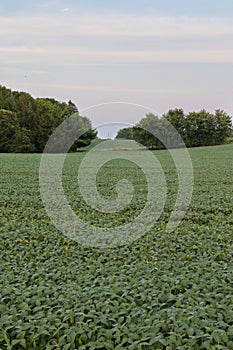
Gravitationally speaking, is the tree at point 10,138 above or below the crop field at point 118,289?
above

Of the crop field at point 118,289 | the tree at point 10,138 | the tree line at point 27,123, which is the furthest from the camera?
the tree line at point 27,123

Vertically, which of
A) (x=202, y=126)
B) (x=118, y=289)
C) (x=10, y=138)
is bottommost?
(x=118, y=289)

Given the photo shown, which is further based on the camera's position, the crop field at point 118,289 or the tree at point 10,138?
the tree at point 10,138

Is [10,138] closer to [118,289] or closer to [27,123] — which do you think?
[27,123]

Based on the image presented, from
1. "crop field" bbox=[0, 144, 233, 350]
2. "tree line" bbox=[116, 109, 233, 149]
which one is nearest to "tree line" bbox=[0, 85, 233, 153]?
"tree line" bbox=[116, 109, 233, 149]

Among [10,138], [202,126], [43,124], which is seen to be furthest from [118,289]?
[202,126]

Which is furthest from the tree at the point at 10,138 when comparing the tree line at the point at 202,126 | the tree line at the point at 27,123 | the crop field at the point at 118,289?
the crop field at the point at 118,289

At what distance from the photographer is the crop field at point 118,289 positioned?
9.64ft

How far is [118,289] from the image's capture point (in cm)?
371

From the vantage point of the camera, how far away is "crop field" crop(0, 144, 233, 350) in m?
2.94

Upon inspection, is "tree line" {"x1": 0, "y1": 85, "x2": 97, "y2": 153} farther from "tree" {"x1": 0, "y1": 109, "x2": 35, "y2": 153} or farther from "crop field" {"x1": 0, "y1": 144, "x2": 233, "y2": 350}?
"crop field" {"x1": 0, "y1": 144, "x2": 233, "y2": 350}

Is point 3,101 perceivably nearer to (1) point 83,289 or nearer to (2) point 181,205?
(2) point 181,205

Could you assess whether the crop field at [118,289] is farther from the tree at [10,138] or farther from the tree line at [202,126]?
the tree line at [202,126]

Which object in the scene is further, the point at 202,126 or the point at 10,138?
the point at 202,126
